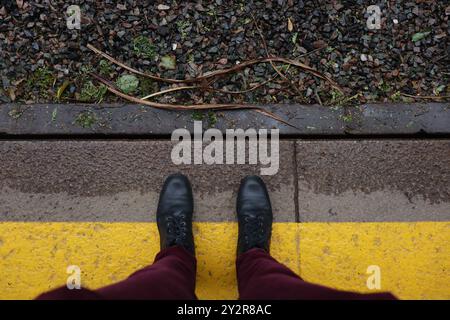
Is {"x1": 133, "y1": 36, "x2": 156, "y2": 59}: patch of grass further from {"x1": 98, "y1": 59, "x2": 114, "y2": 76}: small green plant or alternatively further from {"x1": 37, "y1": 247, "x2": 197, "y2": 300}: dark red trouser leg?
{"x1": 37, "y1": 247, "x2": 197, "y2": 300}: dark red trouser leg

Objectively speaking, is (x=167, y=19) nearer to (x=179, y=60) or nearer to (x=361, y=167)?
(x=179, y=60)

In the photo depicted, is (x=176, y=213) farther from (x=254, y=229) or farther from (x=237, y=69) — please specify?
(x=237, y=69)

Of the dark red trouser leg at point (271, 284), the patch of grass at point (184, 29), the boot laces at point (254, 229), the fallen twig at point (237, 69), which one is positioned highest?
the patch of grass at point (184, 29)

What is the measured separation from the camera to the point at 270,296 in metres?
1.63

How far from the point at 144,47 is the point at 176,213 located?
97cm

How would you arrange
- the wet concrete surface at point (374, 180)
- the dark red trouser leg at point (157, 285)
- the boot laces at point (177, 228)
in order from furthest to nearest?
the wet concrete surface at point (374, 180)
the boot laces at point (177, 228)
the dark red trouser leg at point (157, 285)

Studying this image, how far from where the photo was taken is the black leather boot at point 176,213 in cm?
224

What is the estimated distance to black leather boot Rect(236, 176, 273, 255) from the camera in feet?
7.34

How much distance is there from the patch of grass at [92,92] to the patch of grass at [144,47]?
0.93 ft

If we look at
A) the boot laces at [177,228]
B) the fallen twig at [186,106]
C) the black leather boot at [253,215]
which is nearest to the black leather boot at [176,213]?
the boot laces at [177,228]

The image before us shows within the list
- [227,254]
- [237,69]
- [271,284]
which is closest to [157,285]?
[271,284]

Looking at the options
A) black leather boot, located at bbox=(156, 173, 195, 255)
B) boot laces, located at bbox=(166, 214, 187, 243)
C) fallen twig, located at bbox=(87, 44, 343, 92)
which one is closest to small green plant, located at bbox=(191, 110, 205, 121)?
fallen twig, located at bbox=(87, 44, 343, 92)

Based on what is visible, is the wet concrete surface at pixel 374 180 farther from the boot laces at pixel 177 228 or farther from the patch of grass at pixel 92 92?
the patch of grass at pixel 92 92
